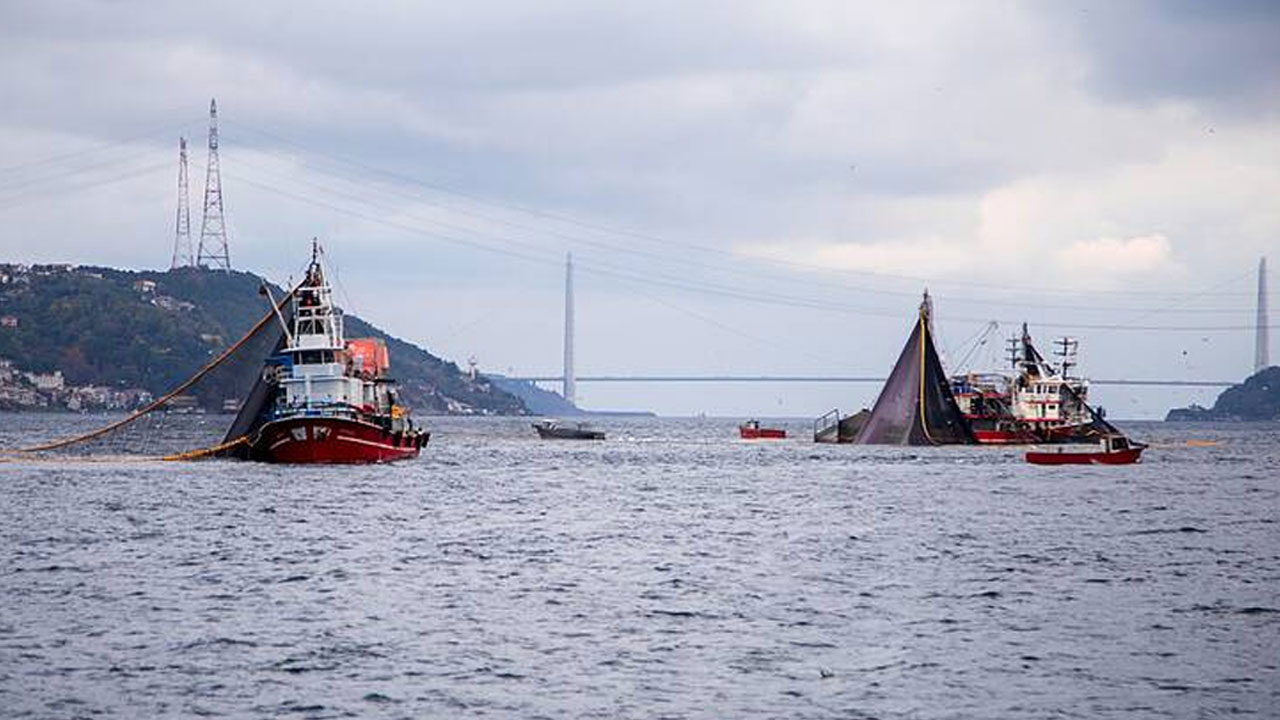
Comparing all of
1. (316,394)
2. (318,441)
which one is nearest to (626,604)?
(318,441)

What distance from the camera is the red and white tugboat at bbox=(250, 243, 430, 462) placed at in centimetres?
10269

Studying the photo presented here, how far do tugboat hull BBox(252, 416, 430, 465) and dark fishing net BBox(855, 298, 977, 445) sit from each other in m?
50.0

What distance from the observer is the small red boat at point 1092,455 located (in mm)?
124625

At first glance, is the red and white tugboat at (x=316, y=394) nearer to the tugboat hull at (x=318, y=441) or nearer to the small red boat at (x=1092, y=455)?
the tugboat hull at (x=318, y=441)

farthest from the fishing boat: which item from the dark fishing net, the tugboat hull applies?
the tugboat hull

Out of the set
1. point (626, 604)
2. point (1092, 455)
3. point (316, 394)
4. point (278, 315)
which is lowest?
point (626, 604)

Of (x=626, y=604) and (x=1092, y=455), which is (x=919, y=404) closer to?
(x=1092, y=455)

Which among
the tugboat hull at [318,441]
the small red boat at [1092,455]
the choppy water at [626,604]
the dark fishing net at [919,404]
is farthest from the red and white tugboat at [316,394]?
the dark fishing net at [919,404]

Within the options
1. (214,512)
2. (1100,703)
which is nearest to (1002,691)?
(1100,703)

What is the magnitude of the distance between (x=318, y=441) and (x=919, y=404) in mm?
64062

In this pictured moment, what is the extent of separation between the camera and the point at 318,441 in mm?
102875

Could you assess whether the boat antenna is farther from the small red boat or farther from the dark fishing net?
the dark fishing net

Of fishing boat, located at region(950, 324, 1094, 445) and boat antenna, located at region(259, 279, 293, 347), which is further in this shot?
fishing boat, located at region(950, 324, 1094, 445)

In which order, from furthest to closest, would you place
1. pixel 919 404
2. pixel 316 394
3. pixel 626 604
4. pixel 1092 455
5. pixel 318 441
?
pixel 919 404, pixel 1092 455, pixel 316 394, pixel 318 441, pixel 626 604
